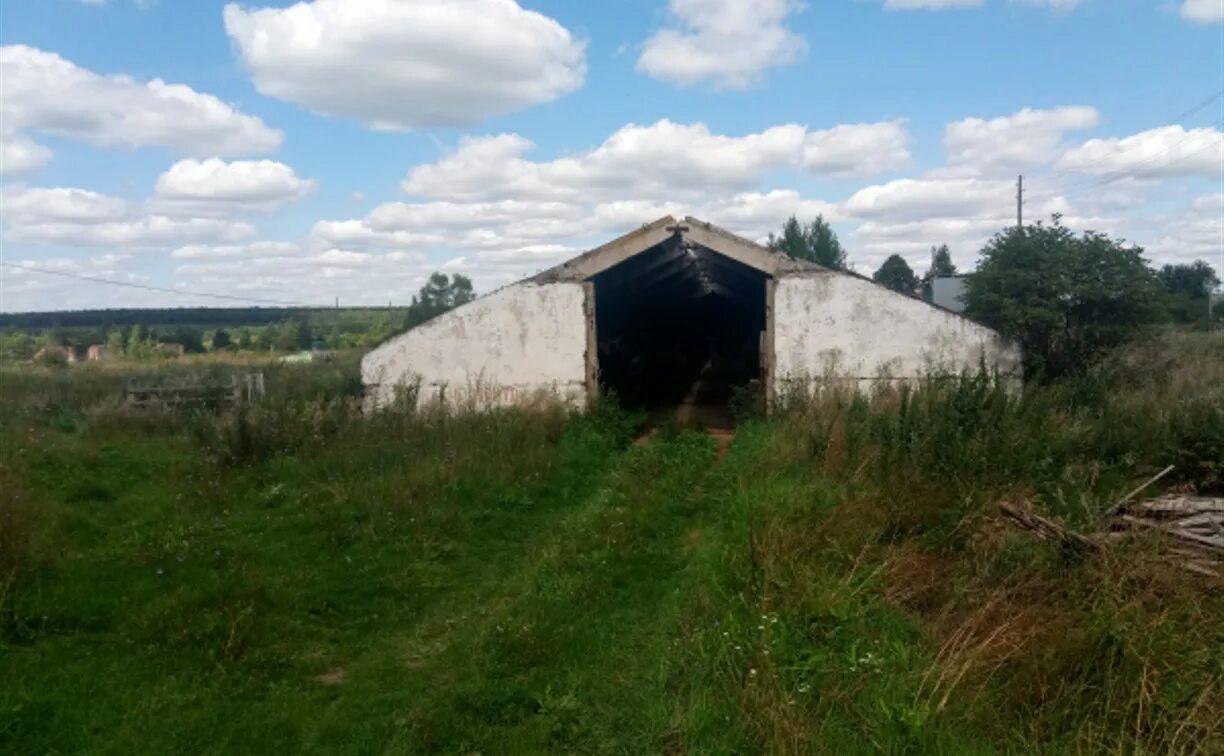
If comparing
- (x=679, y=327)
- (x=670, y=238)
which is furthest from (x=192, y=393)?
(x=679, y=327)

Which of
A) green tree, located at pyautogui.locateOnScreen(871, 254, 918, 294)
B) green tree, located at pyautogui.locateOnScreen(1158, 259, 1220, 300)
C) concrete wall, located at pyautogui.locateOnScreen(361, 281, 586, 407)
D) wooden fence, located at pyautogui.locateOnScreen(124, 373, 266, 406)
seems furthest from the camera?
green tree, located at pyautogui.locateOnScreen(871, 254, 918, 294)

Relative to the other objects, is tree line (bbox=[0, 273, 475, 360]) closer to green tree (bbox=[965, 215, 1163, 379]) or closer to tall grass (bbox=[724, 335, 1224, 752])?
green tree (bbox=[965, 215, 1163, 379])

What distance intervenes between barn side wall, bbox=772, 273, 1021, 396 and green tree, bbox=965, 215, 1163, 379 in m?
0.66

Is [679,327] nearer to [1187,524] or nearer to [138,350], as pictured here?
[138,350]

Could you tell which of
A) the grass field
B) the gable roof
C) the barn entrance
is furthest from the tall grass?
the barn entrance

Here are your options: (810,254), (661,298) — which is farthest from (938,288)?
(661,298)

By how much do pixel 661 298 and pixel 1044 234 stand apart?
14141 millimetres

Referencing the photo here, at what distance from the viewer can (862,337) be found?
1467 cm

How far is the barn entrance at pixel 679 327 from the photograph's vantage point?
18938mm

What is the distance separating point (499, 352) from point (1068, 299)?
8951mm

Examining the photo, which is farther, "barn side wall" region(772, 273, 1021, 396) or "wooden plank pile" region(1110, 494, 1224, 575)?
"barn side wall" region(772, 273, 1021, 396)

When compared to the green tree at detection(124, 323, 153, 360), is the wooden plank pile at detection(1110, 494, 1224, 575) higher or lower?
lower

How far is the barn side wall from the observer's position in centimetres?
1434

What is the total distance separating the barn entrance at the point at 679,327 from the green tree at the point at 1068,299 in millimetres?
4126
